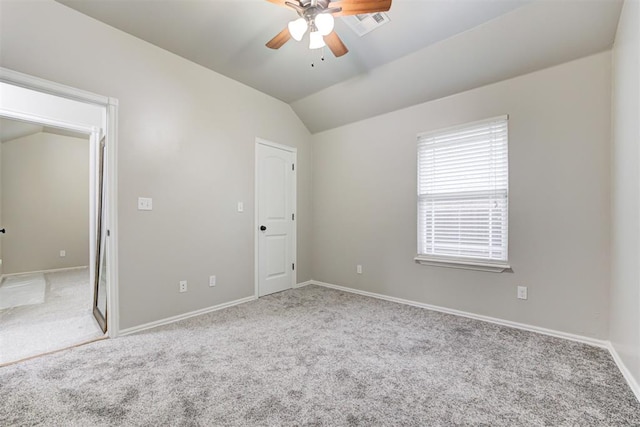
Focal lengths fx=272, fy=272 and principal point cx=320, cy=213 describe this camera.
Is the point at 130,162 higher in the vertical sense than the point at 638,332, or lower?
higher

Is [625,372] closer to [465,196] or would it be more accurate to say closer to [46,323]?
[465,196]

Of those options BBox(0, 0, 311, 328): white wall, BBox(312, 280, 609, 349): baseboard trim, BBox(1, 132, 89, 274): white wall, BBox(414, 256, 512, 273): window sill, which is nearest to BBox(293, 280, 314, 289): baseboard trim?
BBox(312, 280, 609, 349): baseboard trim

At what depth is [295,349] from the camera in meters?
2.23

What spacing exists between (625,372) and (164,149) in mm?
4161

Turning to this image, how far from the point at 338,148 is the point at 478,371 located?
3195 mm

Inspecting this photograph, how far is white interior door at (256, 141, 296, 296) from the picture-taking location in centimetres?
372

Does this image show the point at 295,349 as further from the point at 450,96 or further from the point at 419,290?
the point at 450,96

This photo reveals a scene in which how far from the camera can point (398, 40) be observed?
8.71 ft

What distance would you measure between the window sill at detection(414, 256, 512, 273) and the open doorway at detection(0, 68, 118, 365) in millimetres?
3230

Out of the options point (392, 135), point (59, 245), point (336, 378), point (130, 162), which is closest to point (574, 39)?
point (392, 135)

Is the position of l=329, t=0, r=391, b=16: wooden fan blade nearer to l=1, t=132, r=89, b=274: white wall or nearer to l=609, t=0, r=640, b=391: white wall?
l=609, t=0, r=640, b=391: white wall

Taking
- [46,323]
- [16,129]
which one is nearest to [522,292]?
[46,323]

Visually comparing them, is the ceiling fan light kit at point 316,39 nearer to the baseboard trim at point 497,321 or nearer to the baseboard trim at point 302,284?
the baseboard trim at point 497,321

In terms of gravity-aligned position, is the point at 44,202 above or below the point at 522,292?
above
